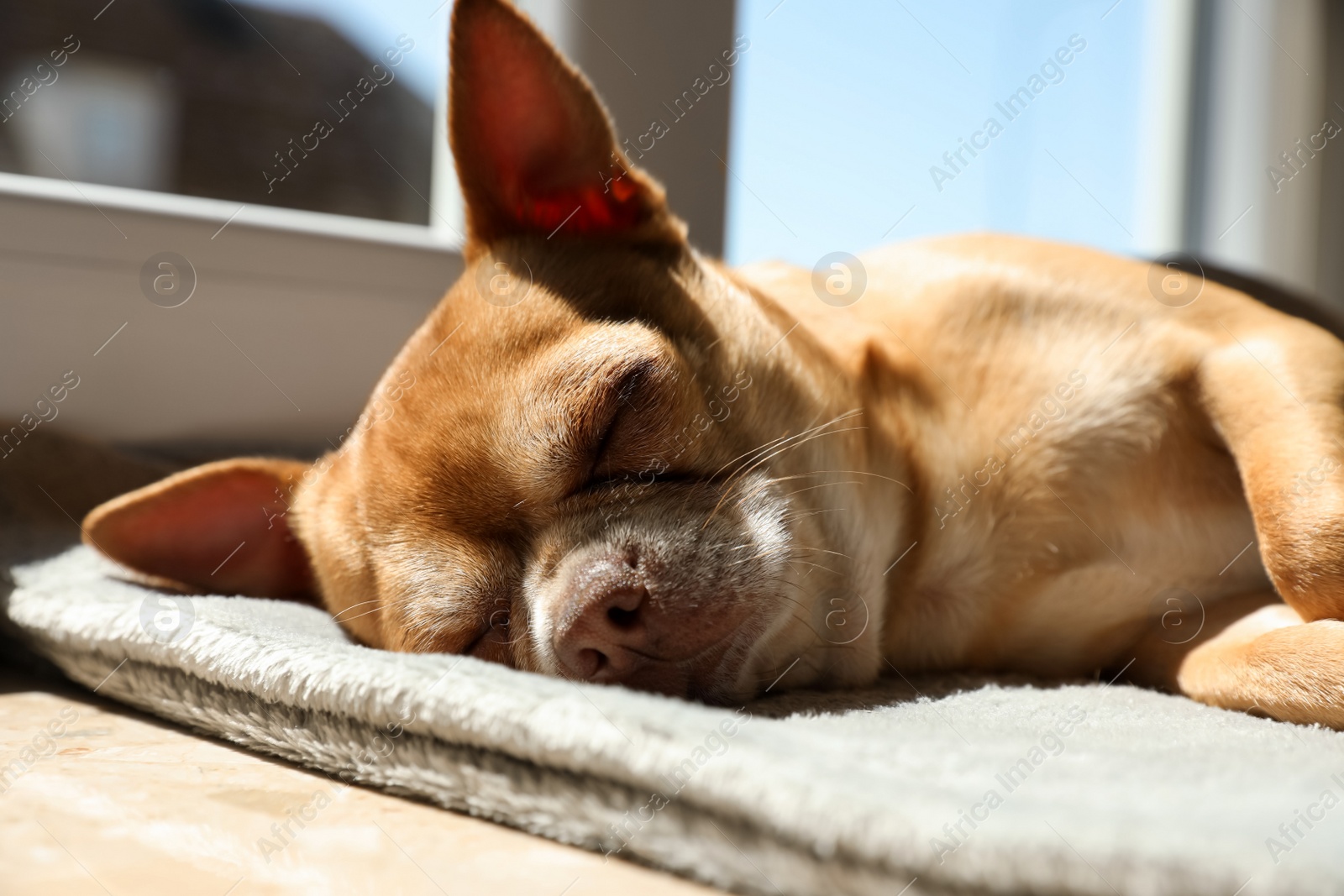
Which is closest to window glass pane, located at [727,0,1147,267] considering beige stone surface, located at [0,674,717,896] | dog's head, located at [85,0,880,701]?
dog's head, located at [85,0,880,701]

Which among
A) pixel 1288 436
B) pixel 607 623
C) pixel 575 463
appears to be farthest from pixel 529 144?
pixel 1288 436

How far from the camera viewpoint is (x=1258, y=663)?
148 centimetres

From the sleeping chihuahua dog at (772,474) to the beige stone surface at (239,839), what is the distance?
34 cm

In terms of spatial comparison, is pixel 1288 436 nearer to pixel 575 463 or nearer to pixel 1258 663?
pixel 1258 663

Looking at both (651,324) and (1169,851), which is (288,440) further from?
(1169,851)

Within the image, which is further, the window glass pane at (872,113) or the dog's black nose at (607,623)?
the window glass pane at (872,113)

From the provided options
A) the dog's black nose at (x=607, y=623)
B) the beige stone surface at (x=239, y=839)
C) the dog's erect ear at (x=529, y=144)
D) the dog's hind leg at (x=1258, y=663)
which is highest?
the dog's erect ear at (x=529, y=144)

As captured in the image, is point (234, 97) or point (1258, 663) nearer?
point (1258, 663)

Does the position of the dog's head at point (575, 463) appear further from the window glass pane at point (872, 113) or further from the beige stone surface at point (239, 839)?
the window glass pane at point (872, 113)

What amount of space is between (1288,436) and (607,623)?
1.15 meters

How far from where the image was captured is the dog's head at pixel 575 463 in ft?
4.74

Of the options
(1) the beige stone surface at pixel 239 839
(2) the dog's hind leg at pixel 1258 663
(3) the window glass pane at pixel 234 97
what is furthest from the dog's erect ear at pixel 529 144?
(3) the window glass pane at pixel 234 97

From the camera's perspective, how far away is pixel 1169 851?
2.45 ft

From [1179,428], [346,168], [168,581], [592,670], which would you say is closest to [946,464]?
[1179,428]
